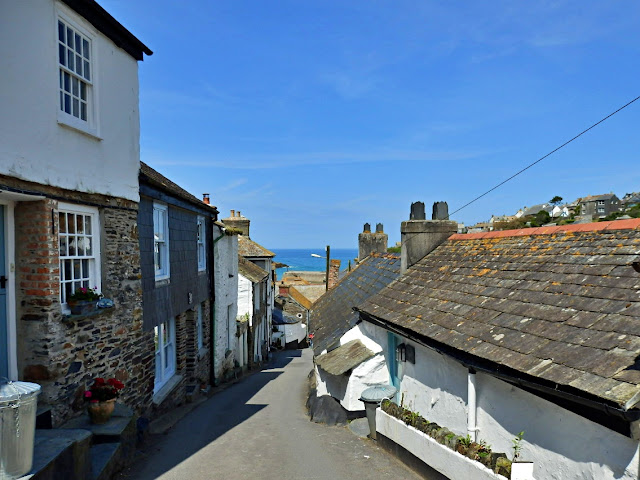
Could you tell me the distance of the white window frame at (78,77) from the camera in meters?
7.26

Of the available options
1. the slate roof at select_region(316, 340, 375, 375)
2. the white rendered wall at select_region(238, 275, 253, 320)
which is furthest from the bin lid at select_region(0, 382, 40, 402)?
the white rendered wall at select_region(238, 275, 253, 320)

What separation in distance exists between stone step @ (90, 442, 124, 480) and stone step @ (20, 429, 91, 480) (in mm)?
348

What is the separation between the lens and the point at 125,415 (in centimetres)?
791

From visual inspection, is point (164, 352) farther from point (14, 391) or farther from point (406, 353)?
→ point (14, 391)

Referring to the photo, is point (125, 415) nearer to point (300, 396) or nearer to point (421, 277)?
point (421, 277)

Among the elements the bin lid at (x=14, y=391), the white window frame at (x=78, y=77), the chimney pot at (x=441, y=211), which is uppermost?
the white window frame at (x=78, y=77)

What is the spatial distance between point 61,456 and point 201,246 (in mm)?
11796

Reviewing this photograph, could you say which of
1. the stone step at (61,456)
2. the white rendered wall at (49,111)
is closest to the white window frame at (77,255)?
the white rendered wall at (49,111)

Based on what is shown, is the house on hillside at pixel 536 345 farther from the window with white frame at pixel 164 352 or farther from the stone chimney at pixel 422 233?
the window with white frame at pixel 164 352

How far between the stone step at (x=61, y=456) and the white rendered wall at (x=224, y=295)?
12.2 m

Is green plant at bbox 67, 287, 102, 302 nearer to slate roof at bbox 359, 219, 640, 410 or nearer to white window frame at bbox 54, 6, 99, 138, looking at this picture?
white window frame at bbox 54, 6, 99, 138

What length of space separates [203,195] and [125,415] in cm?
1372

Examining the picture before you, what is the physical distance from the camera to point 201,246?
16.6m

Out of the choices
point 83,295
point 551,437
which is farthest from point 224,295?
point 551,437
